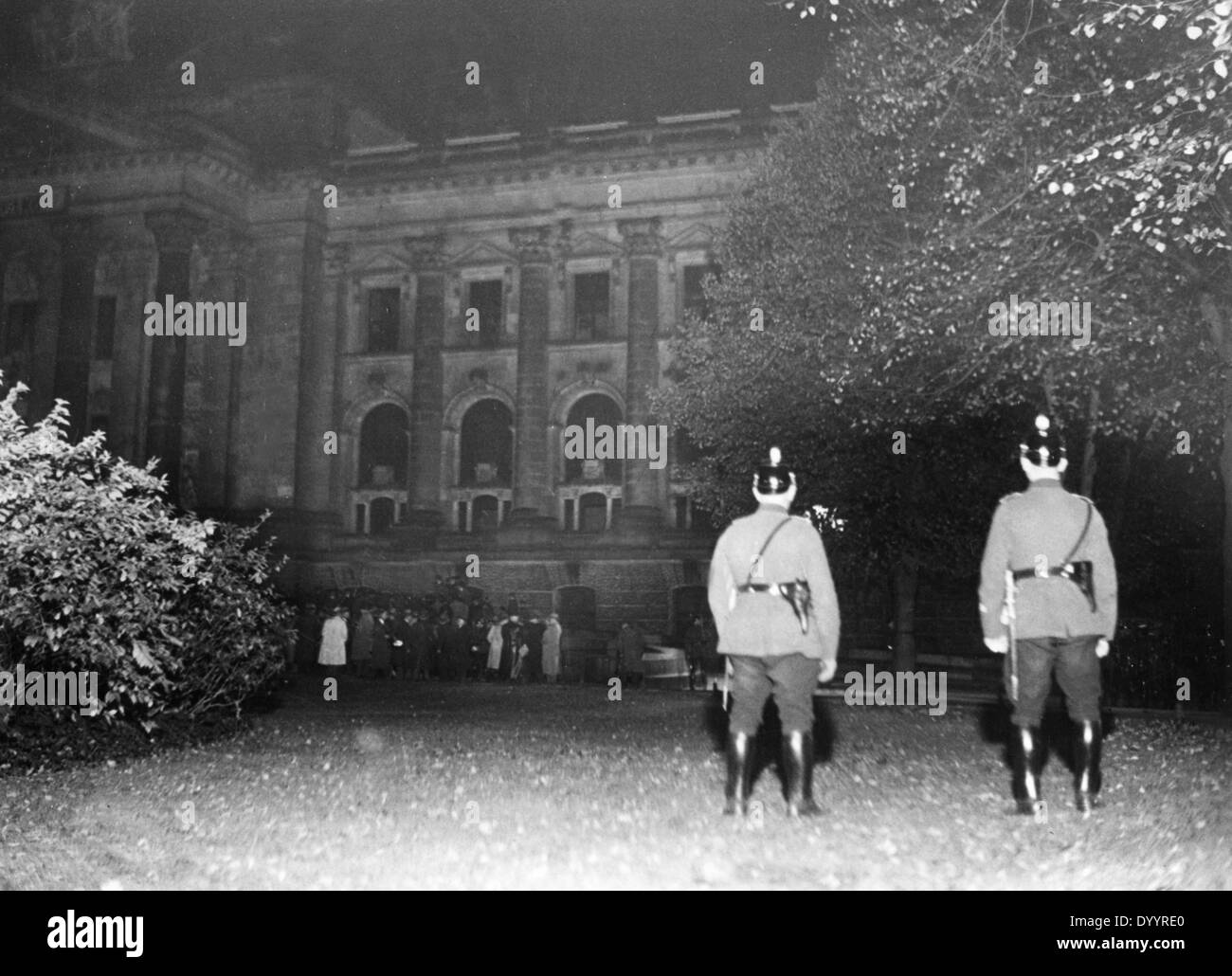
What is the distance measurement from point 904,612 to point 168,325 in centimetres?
2953

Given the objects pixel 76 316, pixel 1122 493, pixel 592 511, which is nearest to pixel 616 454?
pixel 592 511

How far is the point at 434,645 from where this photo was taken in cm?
2695

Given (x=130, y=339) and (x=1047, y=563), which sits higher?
(x=130, y=339)

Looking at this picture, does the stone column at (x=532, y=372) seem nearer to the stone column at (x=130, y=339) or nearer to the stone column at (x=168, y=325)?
the stone column at (x=168, y=325)

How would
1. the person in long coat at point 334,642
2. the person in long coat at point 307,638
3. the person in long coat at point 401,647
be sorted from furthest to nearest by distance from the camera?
1. the person in long coat at point 307,638
2. the person in long coat at point 401,647
3. the person in long coat at point 334,642

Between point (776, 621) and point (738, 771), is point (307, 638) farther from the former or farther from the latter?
point (776, 621)

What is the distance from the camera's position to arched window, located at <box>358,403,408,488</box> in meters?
45.5

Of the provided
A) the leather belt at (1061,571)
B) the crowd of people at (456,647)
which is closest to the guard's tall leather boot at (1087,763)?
the leather belt at (1061,571)

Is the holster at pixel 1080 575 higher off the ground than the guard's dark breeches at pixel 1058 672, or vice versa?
the holster at pixel 1080 575

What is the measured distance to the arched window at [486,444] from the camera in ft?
147

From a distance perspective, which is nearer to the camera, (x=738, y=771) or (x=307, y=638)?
(x=738, y=771)

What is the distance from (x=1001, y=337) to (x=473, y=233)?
32688 millimetres

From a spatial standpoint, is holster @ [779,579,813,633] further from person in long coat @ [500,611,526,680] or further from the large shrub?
person in long coat @ [500,611,526,680]

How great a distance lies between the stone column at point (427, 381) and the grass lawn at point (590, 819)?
32.2m
